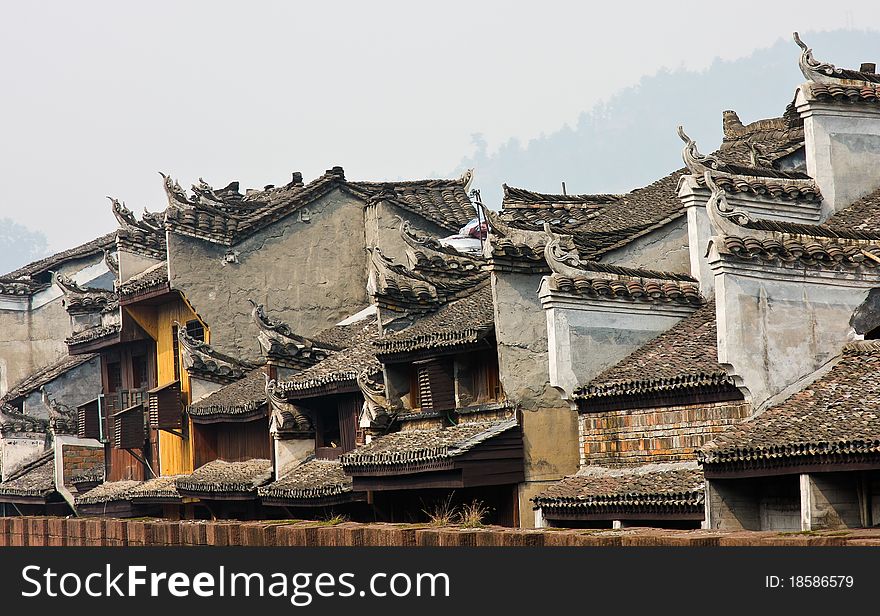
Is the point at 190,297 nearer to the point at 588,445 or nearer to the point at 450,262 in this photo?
the point at 450,262

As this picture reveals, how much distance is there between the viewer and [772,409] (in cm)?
2027

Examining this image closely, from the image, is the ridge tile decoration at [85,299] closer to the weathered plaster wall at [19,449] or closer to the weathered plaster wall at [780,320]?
the weathered plaster wall at [19,449]

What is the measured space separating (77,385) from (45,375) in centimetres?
152

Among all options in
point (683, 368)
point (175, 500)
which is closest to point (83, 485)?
point (175, 500)

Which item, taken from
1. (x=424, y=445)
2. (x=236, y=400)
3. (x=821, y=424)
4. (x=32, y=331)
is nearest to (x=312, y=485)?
(x=424, y=445)

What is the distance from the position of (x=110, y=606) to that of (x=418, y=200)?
1133 inches

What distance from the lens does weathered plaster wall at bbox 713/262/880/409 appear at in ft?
66.0

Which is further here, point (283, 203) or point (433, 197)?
point (433, 197)

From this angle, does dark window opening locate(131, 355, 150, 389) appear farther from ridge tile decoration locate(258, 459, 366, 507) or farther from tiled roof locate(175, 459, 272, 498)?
ridge tile decoration locate(258, 459, 366, 507)

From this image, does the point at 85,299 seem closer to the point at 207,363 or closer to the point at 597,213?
the point at 207,363

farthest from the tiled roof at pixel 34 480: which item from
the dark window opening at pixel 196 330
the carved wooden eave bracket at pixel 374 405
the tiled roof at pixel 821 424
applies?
the tiled roof at pixel 821 424

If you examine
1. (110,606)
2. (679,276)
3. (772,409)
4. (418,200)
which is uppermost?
(418,200)

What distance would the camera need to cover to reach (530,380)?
82.2 feet

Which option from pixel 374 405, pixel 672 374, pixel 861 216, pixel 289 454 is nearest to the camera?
pixel 672 374
